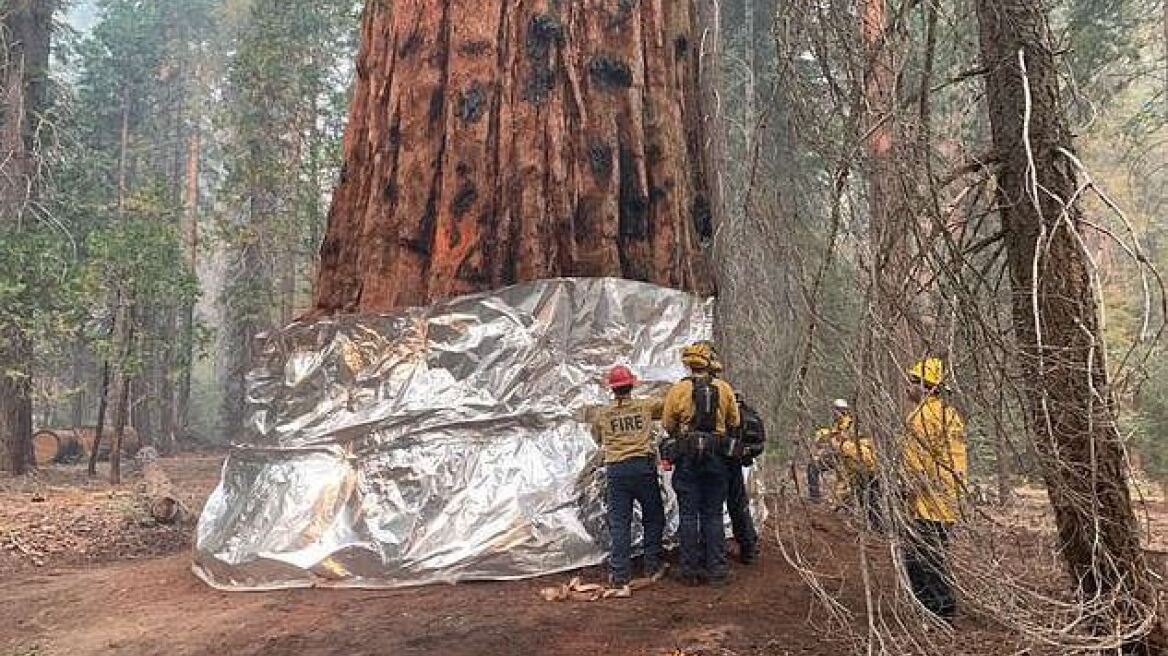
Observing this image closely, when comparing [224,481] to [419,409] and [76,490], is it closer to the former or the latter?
[419,409]

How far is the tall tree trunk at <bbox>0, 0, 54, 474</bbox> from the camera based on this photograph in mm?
13555

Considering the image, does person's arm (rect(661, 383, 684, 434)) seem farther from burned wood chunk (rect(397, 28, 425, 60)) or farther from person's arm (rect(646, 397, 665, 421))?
burned wood chunk (rect(397, 28, 425, 60))

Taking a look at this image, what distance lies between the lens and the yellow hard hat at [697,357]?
18.5 feet

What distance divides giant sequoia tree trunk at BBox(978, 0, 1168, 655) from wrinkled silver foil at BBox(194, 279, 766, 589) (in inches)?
120

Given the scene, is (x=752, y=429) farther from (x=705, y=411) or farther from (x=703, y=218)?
(x=703, y=218)

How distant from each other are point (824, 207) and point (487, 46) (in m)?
3.23

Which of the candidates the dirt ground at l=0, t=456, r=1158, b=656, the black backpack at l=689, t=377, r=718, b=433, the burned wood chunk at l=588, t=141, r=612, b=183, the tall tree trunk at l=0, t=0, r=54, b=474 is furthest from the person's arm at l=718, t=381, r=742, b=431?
the tall tree trunk at l=0, t=0, r=54, b=474

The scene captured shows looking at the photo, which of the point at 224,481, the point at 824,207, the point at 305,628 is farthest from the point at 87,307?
the point at 824,207

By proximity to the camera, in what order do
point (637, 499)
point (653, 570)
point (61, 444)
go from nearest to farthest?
point (653, 570) → point (637, 499) → point (61, 444)

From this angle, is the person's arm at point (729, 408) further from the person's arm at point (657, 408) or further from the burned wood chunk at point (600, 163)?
the burned wood chunk at point (600, 163)

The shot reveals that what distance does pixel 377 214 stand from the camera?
636 cm

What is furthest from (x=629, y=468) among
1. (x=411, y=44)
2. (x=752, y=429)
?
(x=411, y=44)

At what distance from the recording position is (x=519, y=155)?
611cm

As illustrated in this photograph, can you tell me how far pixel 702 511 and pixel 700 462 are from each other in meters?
0.31
